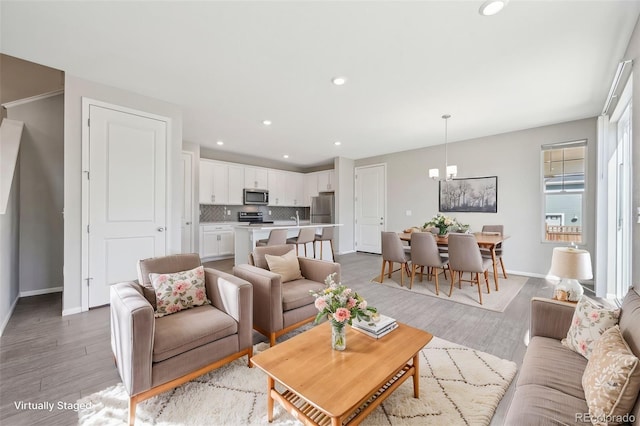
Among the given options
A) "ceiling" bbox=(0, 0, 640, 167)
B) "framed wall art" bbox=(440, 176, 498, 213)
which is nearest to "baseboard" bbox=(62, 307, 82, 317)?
"ceiling" bbox=(0, 0, 640, 167)

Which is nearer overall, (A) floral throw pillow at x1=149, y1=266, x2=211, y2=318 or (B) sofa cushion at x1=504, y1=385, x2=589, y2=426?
(B) sofa cushion at x1=504, y1=385, x2=589, y2=426

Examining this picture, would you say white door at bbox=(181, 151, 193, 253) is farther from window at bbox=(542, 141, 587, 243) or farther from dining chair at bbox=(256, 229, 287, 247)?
window at bbox=(542, 141, 587, 243)

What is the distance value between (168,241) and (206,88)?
203 cm

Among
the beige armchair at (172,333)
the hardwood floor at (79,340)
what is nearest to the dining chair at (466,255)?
the hardwood floor at (79,340)

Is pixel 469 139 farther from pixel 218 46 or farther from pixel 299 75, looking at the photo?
pixel 218 46

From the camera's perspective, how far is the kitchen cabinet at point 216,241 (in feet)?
19.4

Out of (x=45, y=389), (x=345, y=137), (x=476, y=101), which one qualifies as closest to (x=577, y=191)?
(x=476, y=101)

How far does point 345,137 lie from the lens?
526 centimetres

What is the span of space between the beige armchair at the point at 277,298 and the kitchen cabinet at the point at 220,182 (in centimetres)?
394

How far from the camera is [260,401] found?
1612 millimetres

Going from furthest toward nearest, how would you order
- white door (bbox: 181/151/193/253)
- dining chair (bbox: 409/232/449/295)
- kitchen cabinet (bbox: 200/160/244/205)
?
kitchen cabinet (bbox: 200/160/244/205) → white door (bbox: 181/151/193/253) → dining chair (bbox: 409/232/449/295)

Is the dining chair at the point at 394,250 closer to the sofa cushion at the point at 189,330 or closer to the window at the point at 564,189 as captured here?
the window at the point at 564,189

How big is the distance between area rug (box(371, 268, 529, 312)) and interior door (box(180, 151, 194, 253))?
3.93 metres

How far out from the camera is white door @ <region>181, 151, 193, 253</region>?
18.0 ft
